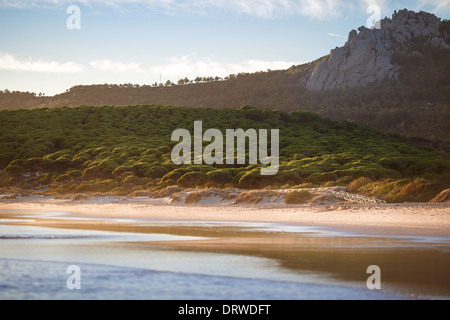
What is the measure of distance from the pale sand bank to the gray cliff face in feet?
306

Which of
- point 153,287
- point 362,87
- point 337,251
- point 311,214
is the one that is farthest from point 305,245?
point 362,87

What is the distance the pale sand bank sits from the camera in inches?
733

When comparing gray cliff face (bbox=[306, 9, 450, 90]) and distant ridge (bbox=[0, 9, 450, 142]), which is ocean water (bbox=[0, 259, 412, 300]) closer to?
distant ridge (bbox=[0, 9, 450, 142])

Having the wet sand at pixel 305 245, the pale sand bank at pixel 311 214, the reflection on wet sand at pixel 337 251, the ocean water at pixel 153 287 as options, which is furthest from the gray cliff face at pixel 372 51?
the ocean water at pixel 153 287

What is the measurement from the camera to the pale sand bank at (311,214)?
18.6m

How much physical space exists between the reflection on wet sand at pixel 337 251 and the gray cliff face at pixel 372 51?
10418cm

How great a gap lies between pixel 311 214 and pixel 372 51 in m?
103

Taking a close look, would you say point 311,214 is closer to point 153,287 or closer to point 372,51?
point 153,287

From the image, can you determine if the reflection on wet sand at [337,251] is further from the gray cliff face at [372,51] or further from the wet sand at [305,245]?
the gray cliff face at [372,51]

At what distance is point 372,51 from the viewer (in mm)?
118625

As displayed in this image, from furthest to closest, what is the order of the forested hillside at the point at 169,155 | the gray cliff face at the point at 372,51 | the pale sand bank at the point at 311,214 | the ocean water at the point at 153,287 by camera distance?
the gray cliff face at the point at 372,51, the forested hillside at the point at 169,155, the pale sand bank at the point at 311,214, the ocean water at the point at 153,287

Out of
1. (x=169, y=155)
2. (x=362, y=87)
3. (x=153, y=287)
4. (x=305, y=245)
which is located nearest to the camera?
(x=153, y=287)

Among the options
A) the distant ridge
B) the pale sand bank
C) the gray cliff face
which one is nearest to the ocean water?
the pale sand bank

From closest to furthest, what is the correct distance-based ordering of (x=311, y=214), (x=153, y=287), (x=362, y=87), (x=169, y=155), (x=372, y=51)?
(x=153, y=287) → (x=311, y=214) → (x=169, y=155) → (x=362, y=87) → (x=372, y=51)
